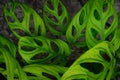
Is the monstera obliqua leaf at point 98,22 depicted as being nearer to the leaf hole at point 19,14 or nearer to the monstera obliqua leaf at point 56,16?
the monstera obliqua leaf at point 56,16

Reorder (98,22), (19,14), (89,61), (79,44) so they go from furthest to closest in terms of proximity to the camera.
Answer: (19,14), (79,44), (98,22), (89,61)

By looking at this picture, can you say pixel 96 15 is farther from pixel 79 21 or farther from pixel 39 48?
pixel 39 48

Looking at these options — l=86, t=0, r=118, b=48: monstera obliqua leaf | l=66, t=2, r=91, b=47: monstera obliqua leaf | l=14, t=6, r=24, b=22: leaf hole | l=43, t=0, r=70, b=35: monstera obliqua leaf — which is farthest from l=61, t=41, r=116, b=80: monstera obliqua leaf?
l=14, t=6, r=24, b=22: leaf hole

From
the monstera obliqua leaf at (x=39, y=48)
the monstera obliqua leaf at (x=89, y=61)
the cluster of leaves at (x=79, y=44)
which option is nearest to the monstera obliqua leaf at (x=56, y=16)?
the cluster of leaves at (x=79, y=44)

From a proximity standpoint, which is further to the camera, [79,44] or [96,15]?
[79,44]

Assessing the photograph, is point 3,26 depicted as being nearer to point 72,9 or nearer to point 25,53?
point 72,9

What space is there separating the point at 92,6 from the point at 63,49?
201mm

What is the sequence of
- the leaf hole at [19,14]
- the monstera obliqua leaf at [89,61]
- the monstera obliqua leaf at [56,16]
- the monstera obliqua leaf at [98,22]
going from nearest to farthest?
the monstera obliqua leaf at [89,61], the monstera obliqua leaf at [98,22], the monstera obliqua leaf at [56,16], the leaf hole at [19,14]

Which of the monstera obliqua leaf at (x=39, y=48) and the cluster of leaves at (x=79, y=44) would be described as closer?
the cluster of leaves at (x=79, y=44)

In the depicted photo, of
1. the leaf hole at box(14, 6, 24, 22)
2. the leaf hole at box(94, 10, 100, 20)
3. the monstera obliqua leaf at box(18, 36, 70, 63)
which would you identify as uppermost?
the leaf hole at box(94, 10, 100, 20)

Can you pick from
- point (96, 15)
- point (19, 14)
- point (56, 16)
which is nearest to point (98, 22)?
point (96, 15)

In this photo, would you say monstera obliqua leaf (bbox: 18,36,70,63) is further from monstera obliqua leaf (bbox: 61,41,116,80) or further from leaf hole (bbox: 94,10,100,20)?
monstera obliqua leaf (bbox: 61,41,116,80)

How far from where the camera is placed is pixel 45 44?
3.22 feet

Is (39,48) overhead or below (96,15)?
below
